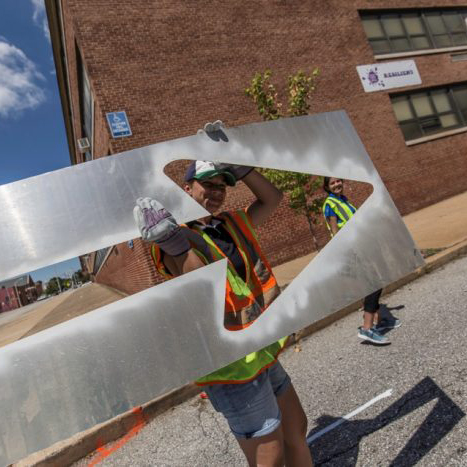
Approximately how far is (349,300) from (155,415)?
271 cm

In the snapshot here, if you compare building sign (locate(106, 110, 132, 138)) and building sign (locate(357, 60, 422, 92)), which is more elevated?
building sign (locate(357, 60, 422, 92))

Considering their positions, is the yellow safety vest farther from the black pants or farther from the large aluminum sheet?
the black pants

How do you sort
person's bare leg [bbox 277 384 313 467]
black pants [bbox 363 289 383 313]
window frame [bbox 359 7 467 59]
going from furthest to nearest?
1. window frame [bbox 359 7 467 59]
2. black pants [bbox 363 289 383 313]
3. person's bare leg [bbox 277 384 313 467]

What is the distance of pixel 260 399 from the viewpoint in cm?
132

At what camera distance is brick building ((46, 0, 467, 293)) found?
339 inches

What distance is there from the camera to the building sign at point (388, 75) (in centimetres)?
1188

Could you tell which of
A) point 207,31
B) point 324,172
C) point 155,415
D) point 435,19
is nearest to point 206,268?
point 324,172

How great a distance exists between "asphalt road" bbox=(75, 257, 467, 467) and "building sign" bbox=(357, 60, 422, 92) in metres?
9.95

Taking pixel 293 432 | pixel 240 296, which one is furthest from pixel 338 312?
pixel 240 296

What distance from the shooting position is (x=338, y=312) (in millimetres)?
4648

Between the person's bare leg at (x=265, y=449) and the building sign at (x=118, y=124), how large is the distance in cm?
793

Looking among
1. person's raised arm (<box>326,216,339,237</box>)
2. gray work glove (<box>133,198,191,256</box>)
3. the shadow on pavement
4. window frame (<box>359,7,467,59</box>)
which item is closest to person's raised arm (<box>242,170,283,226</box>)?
gray work glove (<box>133,198,191,256</box>)

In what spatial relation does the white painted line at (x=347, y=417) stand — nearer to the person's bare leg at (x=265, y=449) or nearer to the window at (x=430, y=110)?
the person's bare leg at (x=265, y=449)

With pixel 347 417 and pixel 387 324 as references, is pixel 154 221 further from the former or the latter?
pixel 387 324
